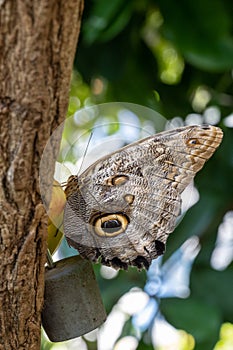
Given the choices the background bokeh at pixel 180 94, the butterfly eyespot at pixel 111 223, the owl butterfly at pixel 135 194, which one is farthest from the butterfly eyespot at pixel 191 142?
the background bokeh at pixel 180 94

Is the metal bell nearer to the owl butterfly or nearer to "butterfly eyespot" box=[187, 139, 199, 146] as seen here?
the owl butterfly

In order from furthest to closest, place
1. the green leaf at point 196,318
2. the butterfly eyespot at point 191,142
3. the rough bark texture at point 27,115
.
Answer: the green leaf at point 196,318
the butterfly eyespot at point 191,142
the rough bark texture at point 27,115

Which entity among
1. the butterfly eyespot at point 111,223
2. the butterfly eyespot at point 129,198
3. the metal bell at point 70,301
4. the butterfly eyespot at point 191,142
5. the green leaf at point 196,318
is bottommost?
the green leaf at point 196,318

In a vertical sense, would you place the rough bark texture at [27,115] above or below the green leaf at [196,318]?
above

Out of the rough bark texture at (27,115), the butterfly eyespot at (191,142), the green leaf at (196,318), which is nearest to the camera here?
the rough bark texture at (27,115)

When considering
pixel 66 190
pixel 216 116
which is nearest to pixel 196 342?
pixel 216 116

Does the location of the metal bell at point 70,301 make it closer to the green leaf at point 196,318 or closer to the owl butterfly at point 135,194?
the owl butterfly at point 135,194
